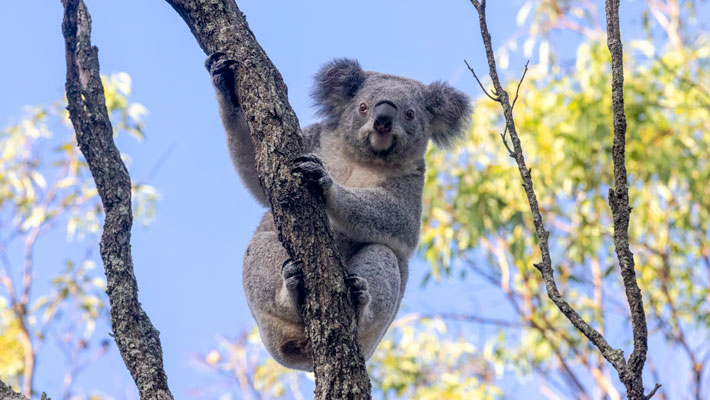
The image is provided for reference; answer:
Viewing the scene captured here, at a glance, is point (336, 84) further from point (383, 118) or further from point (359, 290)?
point (359, 290)

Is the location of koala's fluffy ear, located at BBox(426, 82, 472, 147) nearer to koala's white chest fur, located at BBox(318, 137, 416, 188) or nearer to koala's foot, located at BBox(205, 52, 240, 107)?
koala's white chest fur, located at BBox(318, 137, 416, 188)

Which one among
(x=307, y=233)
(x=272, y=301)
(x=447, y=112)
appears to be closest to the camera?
(x=307, y=233)

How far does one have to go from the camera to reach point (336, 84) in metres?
4.54

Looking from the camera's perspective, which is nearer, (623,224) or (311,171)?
(623,224)

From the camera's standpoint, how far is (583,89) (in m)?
8.30

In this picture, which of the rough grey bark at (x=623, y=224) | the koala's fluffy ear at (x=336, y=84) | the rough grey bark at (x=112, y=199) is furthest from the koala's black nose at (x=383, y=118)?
the rough grey bark at (x=623, y=224)


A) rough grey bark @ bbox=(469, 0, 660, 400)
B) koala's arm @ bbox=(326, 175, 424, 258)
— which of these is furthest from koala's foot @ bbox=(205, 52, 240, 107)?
rough grey bark @ bbox=(469, 0, 660, 400)

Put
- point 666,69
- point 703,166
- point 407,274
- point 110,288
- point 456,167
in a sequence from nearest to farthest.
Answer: point 110,288, point 407,274, point 666,69, point 703,166, point 456,167

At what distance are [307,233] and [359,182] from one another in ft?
4.89

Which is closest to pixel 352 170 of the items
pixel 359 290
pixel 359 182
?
pixel 359 182

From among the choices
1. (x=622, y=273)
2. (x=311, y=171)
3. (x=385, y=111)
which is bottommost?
(x=622, y=273)

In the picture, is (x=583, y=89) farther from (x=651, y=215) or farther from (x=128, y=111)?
(x=128, y=111)

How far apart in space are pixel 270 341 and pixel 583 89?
18.5ft

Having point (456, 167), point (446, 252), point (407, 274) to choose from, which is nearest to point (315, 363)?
point (407, 274)
